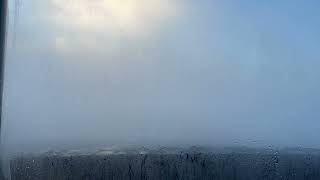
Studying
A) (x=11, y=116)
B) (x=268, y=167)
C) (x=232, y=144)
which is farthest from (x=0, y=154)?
(x=268, y=167)

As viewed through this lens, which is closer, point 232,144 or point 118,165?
point 118,165

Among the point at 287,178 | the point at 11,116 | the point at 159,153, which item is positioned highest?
the point at 11,116

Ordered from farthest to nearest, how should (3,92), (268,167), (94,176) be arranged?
(268,167) < (94,176) < (3,92)

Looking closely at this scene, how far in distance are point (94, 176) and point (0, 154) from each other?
0.36 metres

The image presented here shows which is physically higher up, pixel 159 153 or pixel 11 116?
pixel 11 116

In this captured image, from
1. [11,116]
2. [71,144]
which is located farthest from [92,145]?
[11,116]

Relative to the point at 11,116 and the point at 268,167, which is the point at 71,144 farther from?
the point at 268,167

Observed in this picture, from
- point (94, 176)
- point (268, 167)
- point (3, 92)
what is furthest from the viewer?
point (268, 167)

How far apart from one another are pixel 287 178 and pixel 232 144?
271mm

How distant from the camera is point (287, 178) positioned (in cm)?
162

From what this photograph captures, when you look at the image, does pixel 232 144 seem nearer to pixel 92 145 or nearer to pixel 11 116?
pixel 92 145

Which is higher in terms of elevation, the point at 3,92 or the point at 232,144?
the point at 3,92

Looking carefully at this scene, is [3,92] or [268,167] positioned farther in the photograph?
[268,167]

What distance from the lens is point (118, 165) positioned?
1.50 m
